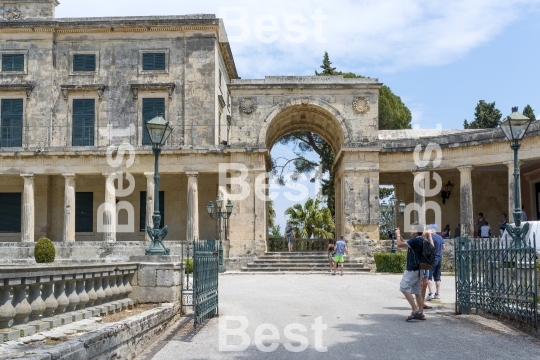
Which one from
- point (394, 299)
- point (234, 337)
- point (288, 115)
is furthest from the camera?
point (288, 115)

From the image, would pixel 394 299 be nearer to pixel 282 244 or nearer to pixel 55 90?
pixel 282 244

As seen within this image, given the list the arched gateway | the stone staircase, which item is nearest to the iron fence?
the arched gateway

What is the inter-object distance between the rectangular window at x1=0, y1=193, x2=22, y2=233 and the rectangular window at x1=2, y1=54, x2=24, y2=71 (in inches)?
257

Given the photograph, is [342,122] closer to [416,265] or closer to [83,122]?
[83,122]

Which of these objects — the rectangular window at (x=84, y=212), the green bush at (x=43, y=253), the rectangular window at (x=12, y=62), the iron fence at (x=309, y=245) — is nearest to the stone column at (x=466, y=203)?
the iron fence at (x=309, y=245)

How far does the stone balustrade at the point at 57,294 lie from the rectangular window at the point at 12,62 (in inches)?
1032

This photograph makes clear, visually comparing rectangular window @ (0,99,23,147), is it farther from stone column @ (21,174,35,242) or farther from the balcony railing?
the balcony railing

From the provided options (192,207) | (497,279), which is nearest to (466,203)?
(192,207)

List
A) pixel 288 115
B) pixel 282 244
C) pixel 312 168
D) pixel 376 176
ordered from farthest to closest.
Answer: pixel 312 168 < pixel 282 244 < pixel 288 115 < pixel 376 176

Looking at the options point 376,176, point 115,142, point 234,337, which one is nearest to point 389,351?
point 234,337

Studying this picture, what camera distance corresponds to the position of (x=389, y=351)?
8406mm

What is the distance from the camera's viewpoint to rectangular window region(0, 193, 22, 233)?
3284cm

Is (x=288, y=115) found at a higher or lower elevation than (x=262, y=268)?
higher

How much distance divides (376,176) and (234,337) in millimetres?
20873
